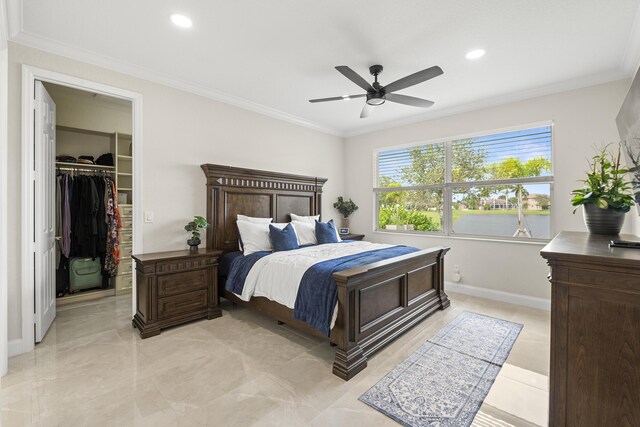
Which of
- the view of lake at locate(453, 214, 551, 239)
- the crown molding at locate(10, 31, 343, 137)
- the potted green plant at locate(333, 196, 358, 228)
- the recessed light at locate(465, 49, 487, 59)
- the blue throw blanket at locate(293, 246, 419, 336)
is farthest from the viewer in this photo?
the potted green plant at locate(333, 196, 358, 228)

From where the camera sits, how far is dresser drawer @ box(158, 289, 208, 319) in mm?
2980

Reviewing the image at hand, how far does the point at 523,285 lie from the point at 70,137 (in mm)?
Answer: 6632

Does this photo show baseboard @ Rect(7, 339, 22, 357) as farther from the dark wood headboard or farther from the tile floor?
the dark wood headboard

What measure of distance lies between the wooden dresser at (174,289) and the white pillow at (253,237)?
0.36m

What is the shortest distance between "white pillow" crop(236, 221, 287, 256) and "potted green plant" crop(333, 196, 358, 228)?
82.2 inches

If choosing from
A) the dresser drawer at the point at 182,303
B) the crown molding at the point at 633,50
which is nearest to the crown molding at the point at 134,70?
the dresser drawer at the point at 182,303

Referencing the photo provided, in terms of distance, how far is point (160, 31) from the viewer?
2521 millimetres

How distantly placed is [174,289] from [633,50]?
502 centimetres

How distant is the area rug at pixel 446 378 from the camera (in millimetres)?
1818

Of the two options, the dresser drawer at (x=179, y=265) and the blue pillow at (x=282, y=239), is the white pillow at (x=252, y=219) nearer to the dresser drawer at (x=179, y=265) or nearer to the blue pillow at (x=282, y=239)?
the blue pillow at (x=282, y=239)

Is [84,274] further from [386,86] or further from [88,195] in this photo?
[386,86]

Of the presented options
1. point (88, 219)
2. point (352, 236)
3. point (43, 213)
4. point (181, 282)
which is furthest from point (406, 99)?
point (88, 219)

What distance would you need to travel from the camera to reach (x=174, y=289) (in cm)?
307

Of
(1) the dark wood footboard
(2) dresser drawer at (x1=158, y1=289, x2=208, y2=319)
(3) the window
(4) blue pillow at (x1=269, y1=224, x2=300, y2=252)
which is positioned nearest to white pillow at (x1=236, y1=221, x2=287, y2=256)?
(4) blue pillow at (x1=269, y1=224, x2=300, y2=252)
